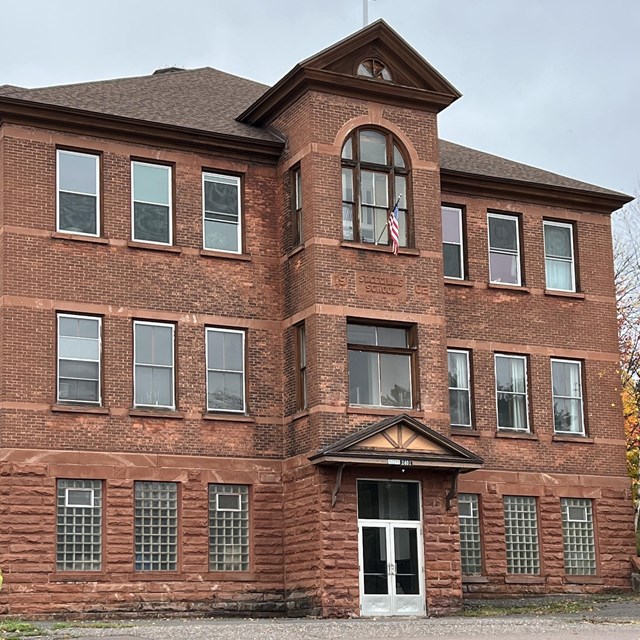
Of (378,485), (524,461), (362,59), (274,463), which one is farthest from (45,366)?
(524,461)

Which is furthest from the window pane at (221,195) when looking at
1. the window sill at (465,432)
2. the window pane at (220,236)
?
the window sill at (465,432)

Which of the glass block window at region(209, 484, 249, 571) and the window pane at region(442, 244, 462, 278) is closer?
the glass block window at region(209, 484, 249, 571)

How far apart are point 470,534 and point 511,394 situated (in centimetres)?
382

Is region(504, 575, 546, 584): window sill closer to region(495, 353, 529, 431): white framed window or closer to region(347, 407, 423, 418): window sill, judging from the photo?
region(495, 353, 529, 431): white framed window

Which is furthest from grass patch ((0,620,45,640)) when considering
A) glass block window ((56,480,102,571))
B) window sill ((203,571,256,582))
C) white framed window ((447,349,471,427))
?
white framed window ((447,349,471,427))

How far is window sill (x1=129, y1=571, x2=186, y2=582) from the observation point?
2841 cm

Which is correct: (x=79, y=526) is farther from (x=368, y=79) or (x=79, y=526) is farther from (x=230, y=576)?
(x=368, y=79)

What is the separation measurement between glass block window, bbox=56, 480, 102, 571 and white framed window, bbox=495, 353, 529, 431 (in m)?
10.8

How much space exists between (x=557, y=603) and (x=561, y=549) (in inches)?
84.3

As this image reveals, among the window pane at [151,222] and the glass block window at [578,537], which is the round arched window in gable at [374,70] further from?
the glass block window at [578,537]

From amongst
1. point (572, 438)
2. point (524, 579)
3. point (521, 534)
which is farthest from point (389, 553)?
point (572, 438)

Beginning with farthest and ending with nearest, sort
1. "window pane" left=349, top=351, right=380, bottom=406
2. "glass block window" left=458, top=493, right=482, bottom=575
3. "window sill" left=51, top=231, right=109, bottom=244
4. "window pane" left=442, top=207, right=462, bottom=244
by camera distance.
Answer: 1. "window pane" left=442, top=207, right=462, bottom=244
2. "glass block window" left=458, top=493, right=482, bottom=575
3. "window pane" left=349, top=351, right=380, bottom=406
4. "window sill" left=51, top=231, right=109, bottom=244

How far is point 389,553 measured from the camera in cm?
2923

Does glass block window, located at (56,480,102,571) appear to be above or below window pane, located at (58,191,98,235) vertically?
below
